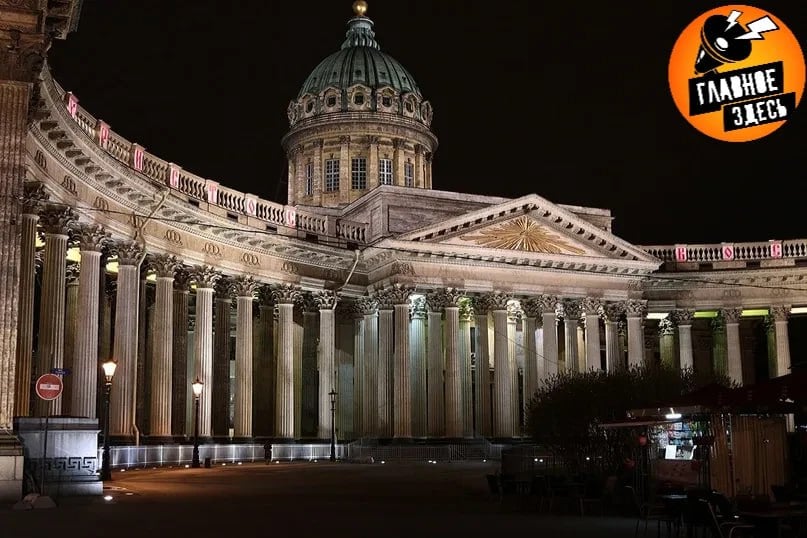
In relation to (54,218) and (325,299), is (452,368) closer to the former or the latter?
(325,299)

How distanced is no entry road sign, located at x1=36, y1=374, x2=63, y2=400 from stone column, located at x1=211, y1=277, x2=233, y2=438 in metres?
24.7

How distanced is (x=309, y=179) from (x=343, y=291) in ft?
66.2

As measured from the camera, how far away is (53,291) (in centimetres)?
3338

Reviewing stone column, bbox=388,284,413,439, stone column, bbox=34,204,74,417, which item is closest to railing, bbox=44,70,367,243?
stone column, bbox=34,204,74,417

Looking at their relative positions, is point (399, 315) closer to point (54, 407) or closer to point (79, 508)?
point (54, 407)

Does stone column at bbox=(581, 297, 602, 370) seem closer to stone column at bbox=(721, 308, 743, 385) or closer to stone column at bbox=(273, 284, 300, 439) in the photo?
stone column at bbox=(721, 308, 743, 385)

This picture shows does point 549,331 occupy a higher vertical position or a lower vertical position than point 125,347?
higher

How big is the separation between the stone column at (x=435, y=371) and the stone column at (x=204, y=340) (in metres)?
12.8

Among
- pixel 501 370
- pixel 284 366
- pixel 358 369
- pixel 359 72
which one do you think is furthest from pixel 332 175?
pixel 284 366

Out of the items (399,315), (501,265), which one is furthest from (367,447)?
(501,265)

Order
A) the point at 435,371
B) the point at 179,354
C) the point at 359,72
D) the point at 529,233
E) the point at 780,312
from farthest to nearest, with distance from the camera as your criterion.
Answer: the point at 359,72 → the point at 780,312 → the point at 529,233 → the point at 435,371 → the point at 179,354

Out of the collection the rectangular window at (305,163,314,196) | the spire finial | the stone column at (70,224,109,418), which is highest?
the spire finial

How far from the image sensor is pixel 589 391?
32.8 meters

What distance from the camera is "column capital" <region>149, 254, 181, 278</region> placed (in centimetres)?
4209
